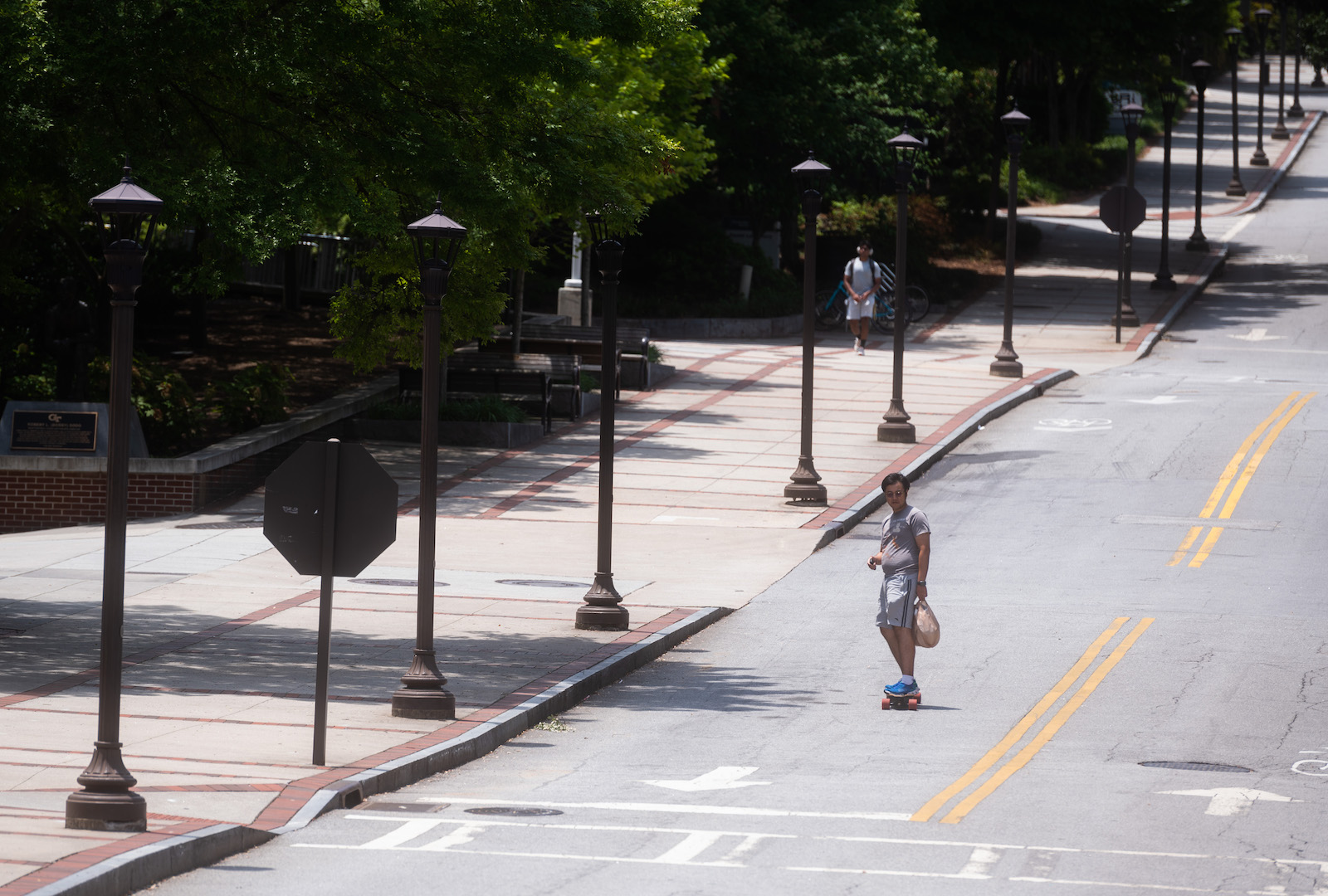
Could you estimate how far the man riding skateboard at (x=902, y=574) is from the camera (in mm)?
13750

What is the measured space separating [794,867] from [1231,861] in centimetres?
223

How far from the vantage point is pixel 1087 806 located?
10.5 m

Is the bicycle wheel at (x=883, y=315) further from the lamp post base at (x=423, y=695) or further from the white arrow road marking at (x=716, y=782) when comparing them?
the white arrow road marking at (x=716, y=782)

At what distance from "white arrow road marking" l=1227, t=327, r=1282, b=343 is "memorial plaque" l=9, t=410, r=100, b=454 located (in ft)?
78.9

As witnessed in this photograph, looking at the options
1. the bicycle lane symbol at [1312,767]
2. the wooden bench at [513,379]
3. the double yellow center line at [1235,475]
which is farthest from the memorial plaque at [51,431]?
the bicycle lane symbol at [1312,767]

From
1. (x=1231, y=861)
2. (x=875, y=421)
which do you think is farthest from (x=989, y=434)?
(x=1231, y=861)

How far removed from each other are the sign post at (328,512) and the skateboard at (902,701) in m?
4.37

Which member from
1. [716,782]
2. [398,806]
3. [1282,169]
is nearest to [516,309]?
[716,782]

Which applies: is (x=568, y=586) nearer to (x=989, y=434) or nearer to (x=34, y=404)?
(x=34, y=404)

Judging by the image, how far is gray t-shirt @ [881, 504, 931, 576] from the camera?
547 inches

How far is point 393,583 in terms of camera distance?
1839 cm

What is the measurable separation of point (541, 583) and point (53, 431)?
734 cm

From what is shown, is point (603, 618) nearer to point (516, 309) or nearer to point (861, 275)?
point (516, 309)

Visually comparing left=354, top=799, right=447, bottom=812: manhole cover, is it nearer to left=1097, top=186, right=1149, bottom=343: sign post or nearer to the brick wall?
the brick wall
